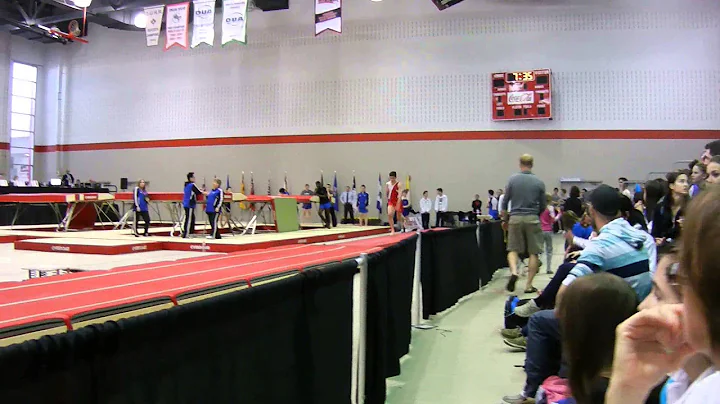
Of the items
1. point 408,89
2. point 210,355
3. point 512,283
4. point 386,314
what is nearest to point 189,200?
point 512,283

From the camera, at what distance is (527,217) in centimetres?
661

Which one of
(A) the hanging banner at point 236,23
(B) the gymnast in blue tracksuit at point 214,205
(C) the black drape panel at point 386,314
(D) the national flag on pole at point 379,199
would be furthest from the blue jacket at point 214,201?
(D) the national flag on pole at point 379,199

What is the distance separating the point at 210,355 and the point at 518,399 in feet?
7.94

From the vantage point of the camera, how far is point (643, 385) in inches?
42.8

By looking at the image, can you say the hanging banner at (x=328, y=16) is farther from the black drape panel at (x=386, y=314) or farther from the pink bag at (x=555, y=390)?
the pink bag at (x=555, y=390)

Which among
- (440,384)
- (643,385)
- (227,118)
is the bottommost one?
(440,384)

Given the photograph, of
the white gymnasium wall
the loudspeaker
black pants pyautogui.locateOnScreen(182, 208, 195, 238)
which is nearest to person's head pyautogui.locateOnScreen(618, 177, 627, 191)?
the white gymnasium wall

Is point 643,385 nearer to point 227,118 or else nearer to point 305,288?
point 305,288

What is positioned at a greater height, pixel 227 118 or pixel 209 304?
pixel 227 118

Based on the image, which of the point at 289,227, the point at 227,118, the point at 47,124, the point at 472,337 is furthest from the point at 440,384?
the point at 47,124

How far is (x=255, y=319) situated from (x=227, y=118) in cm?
2080

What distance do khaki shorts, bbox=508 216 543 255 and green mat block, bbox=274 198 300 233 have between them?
7.37 meters

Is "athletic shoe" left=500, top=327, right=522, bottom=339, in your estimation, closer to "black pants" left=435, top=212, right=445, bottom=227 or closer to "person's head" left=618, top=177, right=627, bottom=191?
"black pants" left=435, top=212, right=445, bottom=227

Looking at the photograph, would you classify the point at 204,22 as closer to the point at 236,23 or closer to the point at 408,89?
the point at 236,23
